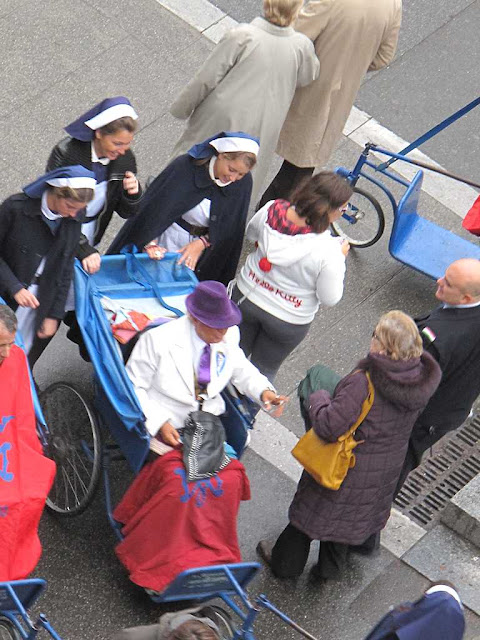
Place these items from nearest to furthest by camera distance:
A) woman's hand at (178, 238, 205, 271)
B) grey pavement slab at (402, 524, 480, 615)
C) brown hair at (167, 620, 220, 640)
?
brown hair at (167, 620, 220, 640) < woman's hand at (178, 238, 205, 271) < grey pavement slab at (402, 524, 480, 615)

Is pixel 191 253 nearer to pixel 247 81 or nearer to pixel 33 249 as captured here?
pixel 33 249

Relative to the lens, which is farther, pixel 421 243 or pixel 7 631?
pixel 421 243

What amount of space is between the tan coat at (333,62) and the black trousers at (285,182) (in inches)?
4.6

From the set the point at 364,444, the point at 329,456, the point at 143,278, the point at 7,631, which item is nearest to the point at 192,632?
the point at 7,631

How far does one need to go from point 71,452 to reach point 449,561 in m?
2.26

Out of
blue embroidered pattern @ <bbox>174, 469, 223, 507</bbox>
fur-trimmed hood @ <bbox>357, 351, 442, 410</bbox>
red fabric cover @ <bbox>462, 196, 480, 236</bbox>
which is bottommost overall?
blue embroidered pattern @ <bbox>174, 469, 223, 507</bbox>

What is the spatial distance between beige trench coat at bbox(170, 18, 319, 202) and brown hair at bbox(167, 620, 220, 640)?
374cm

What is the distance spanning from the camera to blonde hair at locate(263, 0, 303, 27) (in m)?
6.70

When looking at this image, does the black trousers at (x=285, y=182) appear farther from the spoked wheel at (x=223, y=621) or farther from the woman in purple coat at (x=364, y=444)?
the spoked wheel at (x=223, y=621)

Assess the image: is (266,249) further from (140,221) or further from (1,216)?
(1,216)

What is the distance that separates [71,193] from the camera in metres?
5.38

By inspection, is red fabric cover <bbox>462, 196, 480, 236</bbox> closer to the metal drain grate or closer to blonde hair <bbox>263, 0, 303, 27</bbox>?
the metal drain grate

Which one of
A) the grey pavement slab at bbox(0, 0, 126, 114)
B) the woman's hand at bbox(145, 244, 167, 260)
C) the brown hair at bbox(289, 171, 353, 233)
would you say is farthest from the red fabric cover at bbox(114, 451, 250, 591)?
the grey pavement slab at bbox(0, 0, 126, 114)

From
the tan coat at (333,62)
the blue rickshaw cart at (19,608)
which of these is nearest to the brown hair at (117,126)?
the tan coat at (333,62)
